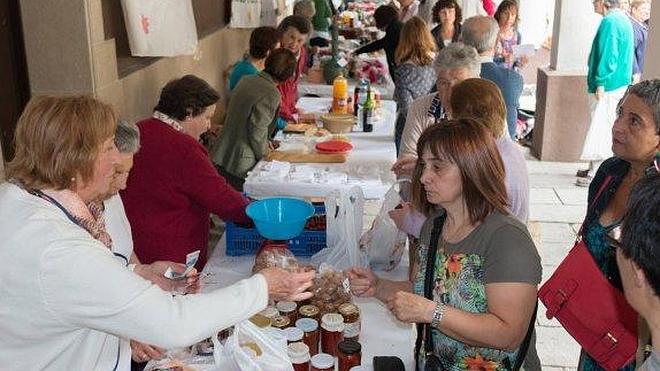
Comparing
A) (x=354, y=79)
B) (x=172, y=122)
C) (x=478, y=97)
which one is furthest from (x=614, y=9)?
(x=172, y=122)

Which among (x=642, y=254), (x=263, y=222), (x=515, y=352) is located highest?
(x=642, y=254)

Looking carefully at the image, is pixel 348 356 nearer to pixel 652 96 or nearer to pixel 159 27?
pixel 652 96

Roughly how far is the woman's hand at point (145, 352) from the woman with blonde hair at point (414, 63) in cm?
371

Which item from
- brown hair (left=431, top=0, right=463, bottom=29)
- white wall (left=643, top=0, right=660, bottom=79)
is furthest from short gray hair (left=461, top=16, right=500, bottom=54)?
brown hair (left=431, top=0, right=463, bottom=29)

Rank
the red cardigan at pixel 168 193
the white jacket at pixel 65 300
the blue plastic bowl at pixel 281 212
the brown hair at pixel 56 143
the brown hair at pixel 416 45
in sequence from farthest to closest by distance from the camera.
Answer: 1. the brown hair at pixel 416 45
2. the red cardigan at pixel 168 193
3. the blue plastic bowl at pixel 281 212
4. the brown hair at pixel 56 143
5. the white jacket at pixel 65 300

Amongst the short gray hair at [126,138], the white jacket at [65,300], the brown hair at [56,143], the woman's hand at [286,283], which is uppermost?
the brown hair at [56,143]

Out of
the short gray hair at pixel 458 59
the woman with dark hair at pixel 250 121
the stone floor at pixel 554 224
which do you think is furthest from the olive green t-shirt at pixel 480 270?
the woman with dark hair at pixel 250 121

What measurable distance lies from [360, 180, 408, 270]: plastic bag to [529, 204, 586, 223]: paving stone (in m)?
3.02

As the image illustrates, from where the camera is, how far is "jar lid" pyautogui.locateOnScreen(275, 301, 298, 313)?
7.45 ft

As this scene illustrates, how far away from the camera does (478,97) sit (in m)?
2.77

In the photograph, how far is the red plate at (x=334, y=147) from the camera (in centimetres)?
439

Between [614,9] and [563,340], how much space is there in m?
3.56

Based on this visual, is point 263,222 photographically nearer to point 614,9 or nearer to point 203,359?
point 203,359

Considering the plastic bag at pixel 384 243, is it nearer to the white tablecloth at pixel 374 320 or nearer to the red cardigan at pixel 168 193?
the white tablecloth at pixel 374 320
